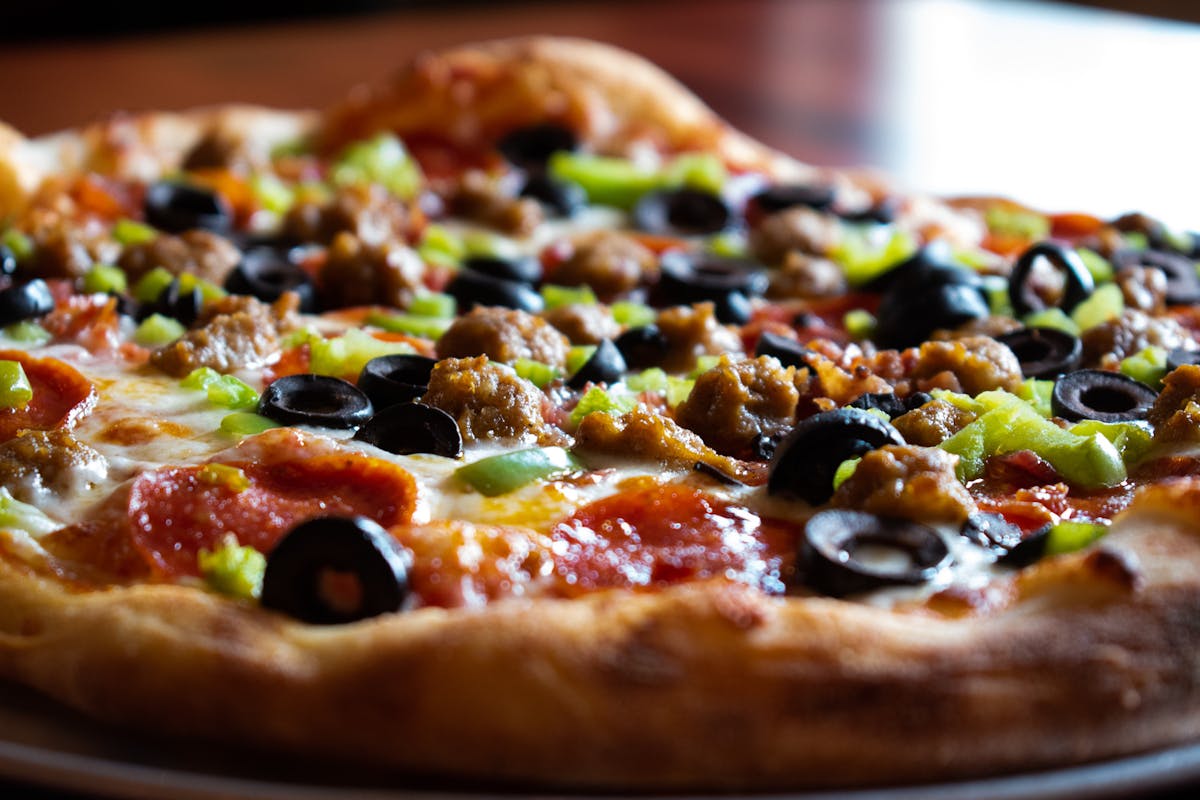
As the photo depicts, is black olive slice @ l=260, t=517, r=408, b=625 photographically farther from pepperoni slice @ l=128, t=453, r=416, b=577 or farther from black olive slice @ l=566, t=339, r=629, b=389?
black olive slice @ l=566, t=339, r=629, b=389

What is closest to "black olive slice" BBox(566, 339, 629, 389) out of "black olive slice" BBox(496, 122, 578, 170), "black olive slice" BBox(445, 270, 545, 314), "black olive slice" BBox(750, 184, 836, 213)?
"black olive slice" BBox(445, 270, 545, 314)

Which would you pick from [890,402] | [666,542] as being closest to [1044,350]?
[890,402]

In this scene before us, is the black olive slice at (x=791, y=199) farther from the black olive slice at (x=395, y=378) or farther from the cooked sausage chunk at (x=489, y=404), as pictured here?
the cooked sausage chunk at (x=489, y=404)

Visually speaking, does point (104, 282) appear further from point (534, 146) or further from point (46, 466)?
point (534, 146)

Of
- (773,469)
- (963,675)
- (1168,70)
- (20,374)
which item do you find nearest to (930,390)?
(773,469)

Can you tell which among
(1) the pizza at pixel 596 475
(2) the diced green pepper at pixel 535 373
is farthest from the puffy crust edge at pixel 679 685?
(2) the diced green pepper at pixel 535 373

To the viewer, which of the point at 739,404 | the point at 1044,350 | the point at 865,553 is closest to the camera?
the point at 865,553

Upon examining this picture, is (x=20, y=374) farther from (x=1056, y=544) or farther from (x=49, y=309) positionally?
(x=1056, y=544)
